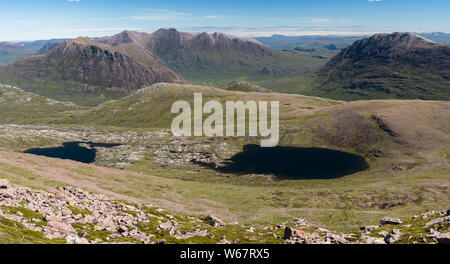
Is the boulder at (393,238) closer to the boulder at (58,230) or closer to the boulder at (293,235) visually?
the boulder at (293,235)

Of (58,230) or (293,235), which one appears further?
(293,235)

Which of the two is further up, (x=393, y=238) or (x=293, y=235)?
(x=393, y=238)

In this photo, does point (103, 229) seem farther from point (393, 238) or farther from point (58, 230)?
point (393, 238)

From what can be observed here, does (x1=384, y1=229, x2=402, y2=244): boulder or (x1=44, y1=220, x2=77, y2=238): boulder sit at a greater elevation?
(x1=44, y1=220, x2=77, y2=238): boulder

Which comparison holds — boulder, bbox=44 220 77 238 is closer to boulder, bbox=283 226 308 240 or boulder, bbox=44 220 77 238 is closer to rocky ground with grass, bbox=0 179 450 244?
rocky ground with grass, bbox=0 179 450 244

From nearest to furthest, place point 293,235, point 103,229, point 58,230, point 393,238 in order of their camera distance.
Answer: point 58,230 → point 103,229 → point 393,238 → point 293,235

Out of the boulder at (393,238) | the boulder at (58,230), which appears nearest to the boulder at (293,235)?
the boulder at (393,238)

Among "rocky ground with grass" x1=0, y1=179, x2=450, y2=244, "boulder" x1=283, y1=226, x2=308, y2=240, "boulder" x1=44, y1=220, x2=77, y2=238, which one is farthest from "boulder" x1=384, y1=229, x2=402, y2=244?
"boulder" x1=44, y1=220, x2=77, y2=238

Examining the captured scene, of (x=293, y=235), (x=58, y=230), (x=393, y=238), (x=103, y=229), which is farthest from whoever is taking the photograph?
(x=293, y=235)

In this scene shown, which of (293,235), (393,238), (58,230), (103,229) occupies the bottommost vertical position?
(293,235)

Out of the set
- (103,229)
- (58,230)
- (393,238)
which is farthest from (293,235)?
(58,230)
